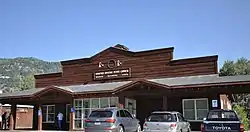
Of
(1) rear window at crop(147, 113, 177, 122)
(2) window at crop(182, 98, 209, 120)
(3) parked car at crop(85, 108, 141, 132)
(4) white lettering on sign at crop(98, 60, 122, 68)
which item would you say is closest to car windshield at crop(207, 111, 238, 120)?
Answer: (1) rear window at crop(147, 113, 177, 122)

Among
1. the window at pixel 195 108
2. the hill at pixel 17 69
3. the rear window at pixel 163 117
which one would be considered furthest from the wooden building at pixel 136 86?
the hill at pixel 17 69

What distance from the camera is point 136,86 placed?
24.0 meters

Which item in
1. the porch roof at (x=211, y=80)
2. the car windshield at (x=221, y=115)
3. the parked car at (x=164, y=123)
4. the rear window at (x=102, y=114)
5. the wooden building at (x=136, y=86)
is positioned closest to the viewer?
the car windshield at (x=221, y=115)

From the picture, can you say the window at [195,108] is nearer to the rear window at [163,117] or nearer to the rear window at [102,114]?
the rear window at [163,117]

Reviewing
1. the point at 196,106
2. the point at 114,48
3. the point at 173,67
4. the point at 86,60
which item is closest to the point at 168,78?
A: the point at 173,67

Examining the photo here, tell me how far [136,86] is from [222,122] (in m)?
9.71

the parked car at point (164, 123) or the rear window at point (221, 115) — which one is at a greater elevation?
the rear window at point (221, 115)

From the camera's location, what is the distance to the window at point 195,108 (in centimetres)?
2553

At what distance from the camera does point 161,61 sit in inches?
1093

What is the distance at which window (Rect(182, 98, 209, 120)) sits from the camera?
25531 mm

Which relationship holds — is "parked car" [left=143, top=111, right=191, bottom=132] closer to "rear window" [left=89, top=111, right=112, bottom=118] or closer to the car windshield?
the car windshield

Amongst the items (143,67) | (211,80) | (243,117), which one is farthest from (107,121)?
(243,117)

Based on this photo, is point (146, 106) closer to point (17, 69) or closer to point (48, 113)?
point (48, 113)

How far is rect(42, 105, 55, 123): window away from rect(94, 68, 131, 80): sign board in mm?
6419
